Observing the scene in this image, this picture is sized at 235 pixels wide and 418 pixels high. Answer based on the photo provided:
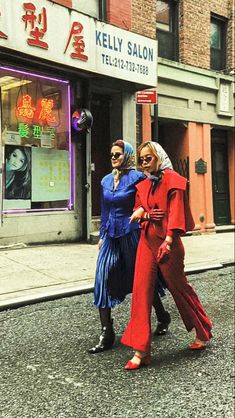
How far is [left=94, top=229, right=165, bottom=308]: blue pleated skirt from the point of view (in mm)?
4445

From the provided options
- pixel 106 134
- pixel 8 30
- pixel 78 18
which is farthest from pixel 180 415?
pixel 106 134

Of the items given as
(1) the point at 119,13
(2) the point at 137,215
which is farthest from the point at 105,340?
(1) the point at 119,13

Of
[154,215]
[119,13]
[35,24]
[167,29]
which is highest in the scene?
[167,29]

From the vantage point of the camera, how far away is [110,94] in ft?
37.9

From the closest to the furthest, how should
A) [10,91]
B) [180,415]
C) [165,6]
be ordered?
1. [180,415]
2. [10,91]
3. [165,6]

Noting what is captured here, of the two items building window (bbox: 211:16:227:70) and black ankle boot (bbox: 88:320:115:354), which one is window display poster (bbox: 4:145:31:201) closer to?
black ankle boot (bbox: 88:320:115:354)

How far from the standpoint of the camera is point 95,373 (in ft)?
13.0

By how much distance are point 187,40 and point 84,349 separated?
35.0 feet

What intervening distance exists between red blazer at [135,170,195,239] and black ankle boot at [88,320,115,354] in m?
1.01

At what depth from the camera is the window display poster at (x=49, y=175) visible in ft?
31.8

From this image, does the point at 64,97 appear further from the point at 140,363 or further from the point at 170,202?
the point at 140,363

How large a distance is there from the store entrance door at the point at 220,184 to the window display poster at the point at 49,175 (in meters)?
6.05

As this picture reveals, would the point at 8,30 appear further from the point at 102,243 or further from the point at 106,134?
the point at 102,243

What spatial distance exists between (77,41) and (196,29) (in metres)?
5.35
